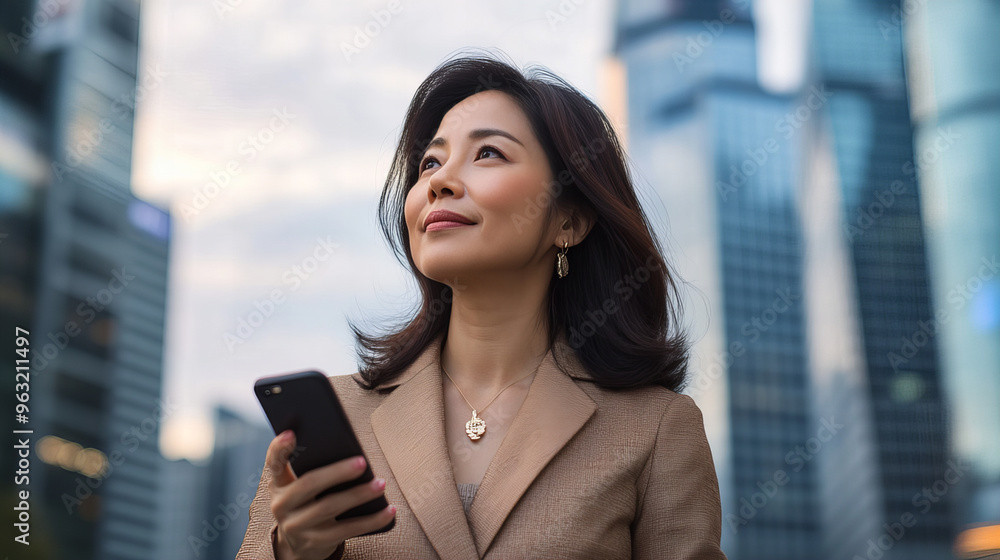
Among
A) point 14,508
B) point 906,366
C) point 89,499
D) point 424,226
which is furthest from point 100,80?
point 906,366

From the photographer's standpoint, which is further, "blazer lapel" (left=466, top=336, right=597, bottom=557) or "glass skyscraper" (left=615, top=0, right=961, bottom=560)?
"glass skyscraper" (left=615, top=0, right=961, bottom=560)

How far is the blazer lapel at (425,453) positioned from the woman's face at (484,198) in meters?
0.35

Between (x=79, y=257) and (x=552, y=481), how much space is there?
48417 millimetres

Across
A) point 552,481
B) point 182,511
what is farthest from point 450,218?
point 182,511

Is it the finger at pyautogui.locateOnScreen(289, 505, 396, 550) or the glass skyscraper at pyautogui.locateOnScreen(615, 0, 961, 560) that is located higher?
the glass skyscraper at pyautogui.locateOnScreen(615, 0, 961, 560)

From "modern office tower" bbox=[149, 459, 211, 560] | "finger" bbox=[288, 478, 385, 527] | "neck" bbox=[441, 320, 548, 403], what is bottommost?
"finger" bbox=[288, 478, 385, 527]

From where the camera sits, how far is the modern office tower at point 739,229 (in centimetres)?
7481

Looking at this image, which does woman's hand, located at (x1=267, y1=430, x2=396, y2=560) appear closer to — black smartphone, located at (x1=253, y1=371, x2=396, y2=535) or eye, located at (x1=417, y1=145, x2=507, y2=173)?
black smartphone, located at (x1=253, y1=371, x2=396, y2=535)

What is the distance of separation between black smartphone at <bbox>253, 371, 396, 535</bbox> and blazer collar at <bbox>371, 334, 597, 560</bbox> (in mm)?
426

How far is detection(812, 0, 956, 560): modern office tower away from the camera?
62.0 m

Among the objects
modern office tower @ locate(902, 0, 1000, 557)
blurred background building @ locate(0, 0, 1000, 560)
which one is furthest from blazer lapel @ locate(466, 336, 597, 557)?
modern office tower @ locate(902, 0, 1000, 557)

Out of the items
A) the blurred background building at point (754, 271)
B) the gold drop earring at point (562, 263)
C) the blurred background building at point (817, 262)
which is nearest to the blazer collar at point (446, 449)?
the gold drop earring at point (562, 263)

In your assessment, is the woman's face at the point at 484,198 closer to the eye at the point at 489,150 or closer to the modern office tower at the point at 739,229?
the eye at the point at 489,150

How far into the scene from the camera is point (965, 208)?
55.0 m
